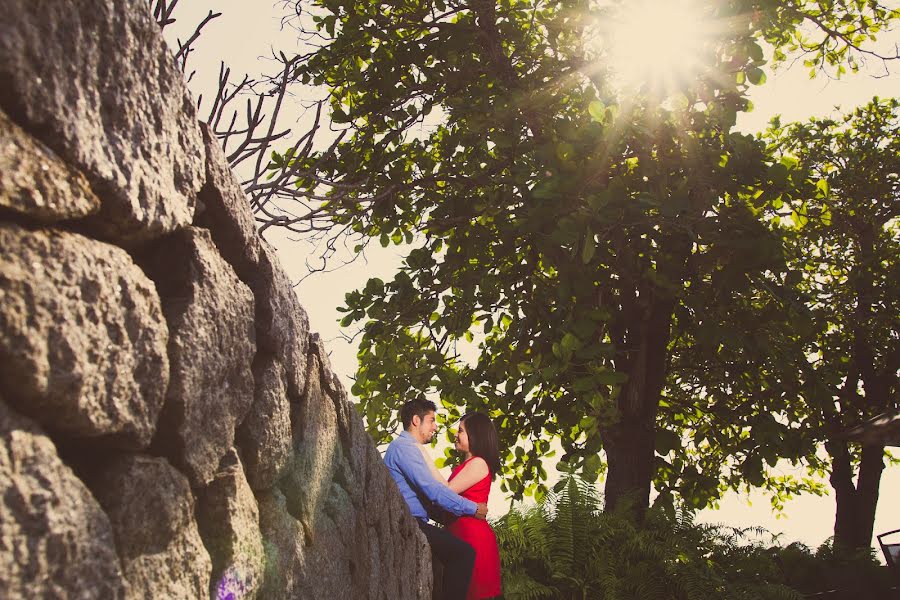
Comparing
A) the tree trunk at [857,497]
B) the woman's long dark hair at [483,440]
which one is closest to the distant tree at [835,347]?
the tree trunk at [857,497]

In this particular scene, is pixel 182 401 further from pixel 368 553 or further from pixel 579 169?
pixel 579 169

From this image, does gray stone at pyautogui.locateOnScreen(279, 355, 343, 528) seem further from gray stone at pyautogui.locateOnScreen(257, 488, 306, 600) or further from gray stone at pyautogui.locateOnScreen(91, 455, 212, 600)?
gray stone at pyautogui.locateOnScreen(91, 455, 212, 600)

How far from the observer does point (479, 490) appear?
5.71 meters

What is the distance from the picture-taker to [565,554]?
8.54 meters

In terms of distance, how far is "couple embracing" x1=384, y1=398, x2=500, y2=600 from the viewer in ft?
17.5

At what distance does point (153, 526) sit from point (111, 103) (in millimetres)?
882

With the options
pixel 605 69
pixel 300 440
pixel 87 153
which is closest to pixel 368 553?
pixel 300 440

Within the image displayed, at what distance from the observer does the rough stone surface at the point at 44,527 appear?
133cm

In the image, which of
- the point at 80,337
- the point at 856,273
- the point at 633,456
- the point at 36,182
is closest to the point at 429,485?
the point at 80,337

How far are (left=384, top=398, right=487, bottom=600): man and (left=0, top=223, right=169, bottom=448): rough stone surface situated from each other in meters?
3.68

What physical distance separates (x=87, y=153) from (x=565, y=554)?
7.75m

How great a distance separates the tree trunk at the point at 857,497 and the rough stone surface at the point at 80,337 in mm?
14464

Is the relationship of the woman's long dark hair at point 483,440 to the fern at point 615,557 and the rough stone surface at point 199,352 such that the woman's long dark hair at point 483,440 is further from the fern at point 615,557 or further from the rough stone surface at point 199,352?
the rough stone surface at point 199,352

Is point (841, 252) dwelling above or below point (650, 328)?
above
